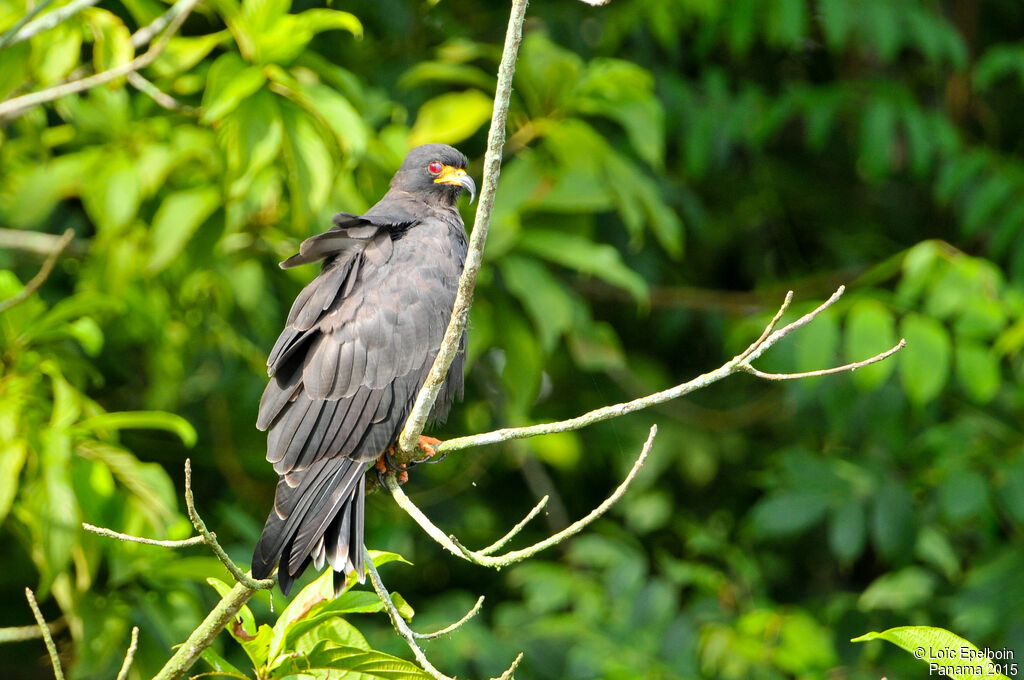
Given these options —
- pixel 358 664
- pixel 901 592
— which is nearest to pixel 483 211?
pixel 358 664

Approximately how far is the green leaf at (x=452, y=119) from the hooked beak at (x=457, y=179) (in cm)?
44

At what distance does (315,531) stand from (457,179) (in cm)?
169

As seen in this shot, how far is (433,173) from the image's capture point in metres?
4.14

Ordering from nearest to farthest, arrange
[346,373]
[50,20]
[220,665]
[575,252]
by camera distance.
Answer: [220,665] → [50,20] → [346,373] → [575,252]

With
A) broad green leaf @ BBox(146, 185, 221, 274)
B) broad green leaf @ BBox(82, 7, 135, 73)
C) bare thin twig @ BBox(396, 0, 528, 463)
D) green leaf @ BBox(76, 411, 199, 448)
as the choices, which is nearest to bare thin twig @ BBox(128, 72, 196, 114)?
broad green leaf @ BBox(82, 7, 135, 73)

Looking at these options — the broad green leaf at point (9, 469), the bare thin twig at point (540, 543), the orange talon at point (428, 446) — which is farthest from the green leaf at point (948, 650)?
the broad green leaf at point (9, 469)

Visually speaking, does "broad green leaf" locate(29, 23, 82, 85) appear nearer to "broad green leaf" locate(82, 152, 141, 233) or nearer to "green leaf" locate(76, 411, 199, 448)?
"broad green leaf" locate(82, 152, 141, 233)

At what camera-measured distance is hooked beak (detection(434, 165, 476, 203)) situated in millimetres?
3980

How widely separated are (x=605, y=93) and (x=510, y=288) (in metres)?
0.93

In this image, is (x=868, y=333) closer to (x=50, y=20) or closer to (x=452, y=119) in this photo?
(x=452, y=119)

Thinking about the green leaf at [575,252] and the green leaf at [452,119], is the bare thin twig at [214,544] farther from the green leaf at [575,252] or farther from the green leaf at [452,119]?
the green leaf at [452,119]

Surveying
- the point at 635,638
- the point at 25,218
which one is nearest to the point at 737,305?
the point at 635,638

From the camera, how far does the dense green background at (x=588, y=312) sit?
147 inches

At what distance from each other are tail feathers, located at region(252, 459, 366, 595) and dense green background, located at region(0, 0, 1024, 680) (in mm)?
762
